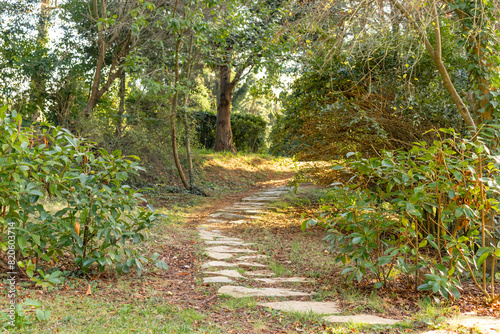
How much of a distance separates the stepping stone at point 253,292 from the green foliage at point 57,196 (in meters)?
0.67

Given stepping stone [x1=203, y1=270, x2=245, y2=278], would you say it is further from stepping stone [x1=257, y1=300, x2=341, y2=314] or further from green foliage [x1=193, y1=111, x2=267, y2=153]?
green foliage [x1=193, y1=111, x2=267, y2=153]

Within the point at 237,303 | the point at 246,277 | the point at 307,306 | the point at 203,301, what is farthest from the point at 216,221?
the point at 307,306

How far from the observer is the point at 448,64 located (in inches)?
218

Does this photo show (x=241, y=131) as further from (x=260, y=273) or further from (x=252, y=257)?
(x=260, y=273)

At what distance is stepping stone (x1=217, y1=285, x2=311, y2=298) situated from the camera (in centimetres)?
342

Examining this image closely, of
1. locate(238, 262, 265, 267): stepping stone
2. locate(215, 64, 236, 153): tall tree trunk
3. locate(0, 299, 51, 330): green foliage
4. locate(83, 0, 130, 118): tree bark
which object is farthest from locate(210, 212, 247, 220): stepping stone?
locate(215, 64, 236, 153): tall tree trunk

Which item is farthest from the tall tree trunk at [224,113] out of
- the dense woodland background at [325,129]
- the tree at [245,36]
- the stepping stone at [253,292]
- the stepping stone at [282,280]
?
the stepping stone at [253,292]

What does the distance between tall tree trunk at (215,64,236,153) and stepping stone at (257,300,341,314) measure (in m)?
10.5

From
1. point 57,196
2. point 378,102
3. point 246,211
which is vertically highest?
point 378,102

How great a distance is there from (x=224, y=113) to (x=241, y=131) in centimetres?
231

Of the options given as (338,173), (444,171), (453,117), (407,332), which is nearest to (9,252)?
(407,332)

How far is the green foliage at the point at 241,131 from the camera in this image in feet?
50.1

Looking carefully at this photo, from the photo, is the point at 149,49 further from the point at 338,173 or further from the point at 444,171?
the point at 444,171

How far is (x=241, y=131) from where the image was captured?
1582 cm
